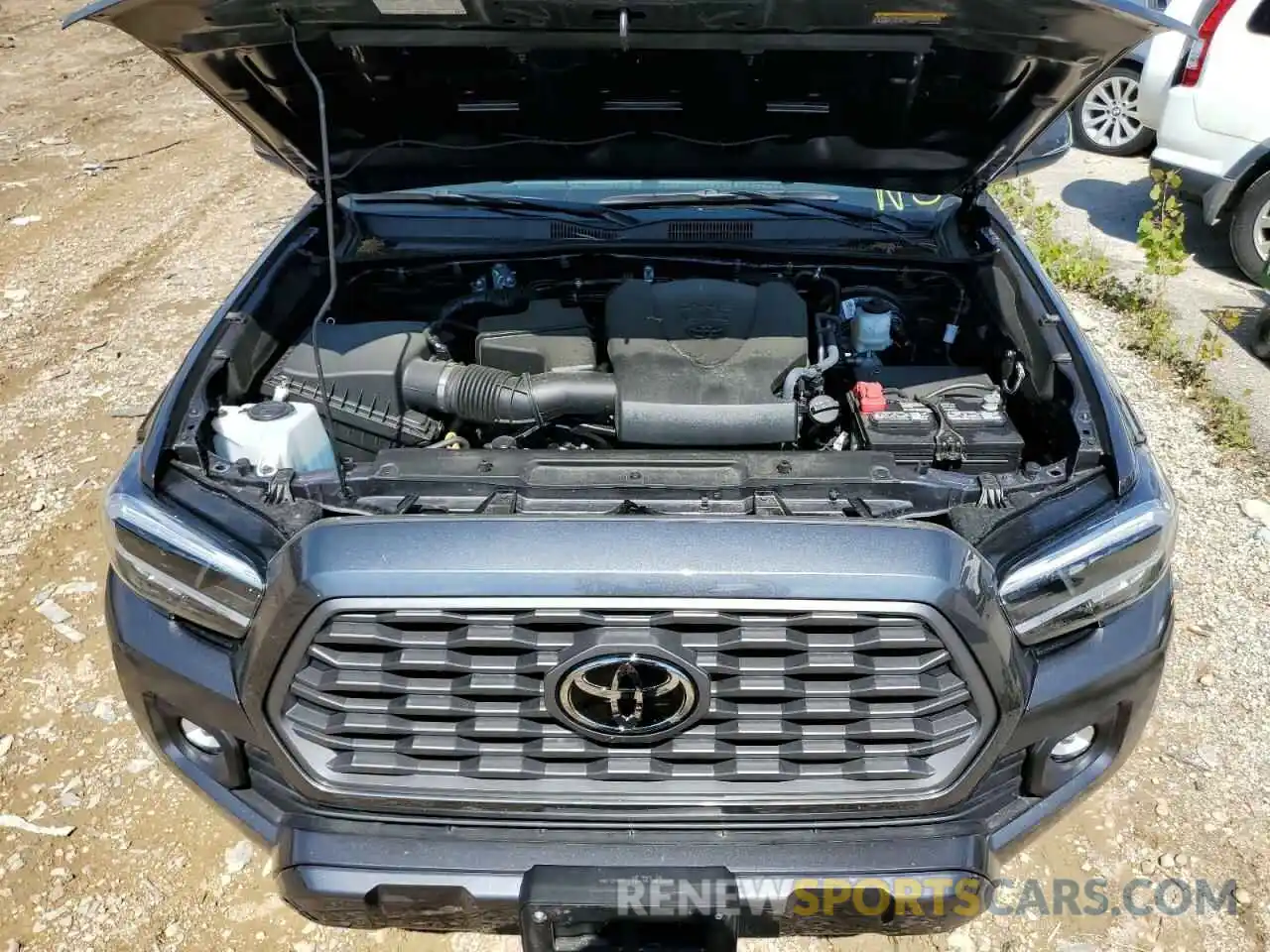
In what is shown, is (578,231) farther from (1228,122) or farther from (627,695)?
(1228,122)

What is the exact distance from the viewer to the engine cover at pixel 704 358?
2195mm

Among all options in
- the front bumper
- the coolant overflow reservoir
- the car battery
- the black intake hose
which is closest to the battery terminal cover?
the car battery

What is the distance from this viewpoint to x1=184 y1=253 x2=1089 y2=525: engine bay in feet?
6.24

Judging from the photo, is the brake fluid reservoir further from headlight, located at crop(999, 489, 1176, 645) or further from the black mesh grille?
headlight, located at crop(999, 489, 1176, 645)

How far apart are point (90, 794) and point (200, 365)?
4.17ft

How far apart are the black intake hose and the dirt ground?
1208 millimetres

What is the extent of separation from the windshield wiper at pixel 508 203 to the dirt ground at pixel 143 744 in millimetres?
1678

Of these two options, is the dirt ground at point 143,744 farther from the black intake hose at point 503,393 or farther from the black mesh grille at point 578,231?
the black mesh grille at point 578,231

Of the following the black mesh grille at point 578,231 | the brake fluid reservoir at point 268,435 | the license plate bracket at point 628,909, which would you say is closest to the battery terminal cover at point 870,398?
the black mesh grille at point 578,231

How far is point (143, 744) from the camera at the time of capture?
8.67 feet

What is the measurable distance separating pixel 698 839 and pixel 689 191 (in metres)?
1.93

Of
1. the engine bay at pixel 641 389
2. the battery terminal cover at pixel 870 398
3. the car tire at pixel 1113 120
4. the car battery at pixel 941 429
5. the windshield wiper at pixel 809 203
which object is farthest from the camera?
the car tire at pixel 1113 120

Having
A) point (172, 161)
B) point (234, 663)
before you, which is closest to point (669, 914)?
point (234, 663)

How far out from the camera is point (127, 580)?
1.85m
